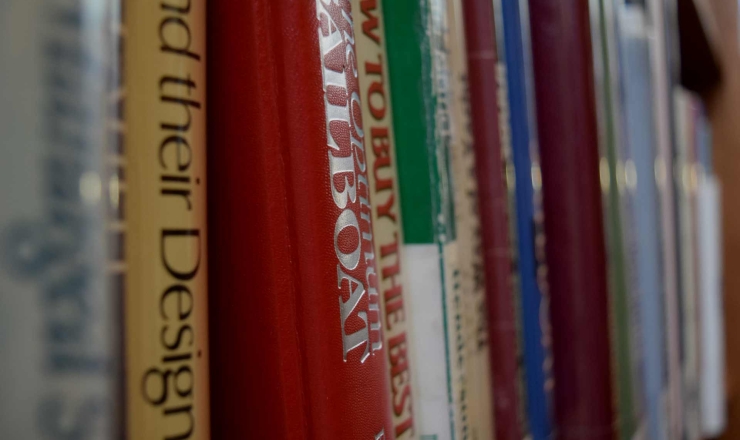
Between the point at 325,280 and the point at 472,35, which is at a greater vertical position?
the point at 472,35

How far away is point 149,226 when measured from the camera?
A: 0.48 ft

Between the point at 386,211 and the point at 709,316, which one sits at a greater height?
the point at 386,211

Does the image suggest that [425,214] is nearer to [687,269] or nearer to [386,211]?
[386,211]

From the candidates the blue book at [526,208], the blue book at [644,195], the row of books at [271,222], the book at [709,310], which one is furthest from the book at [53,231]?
the book at [709,310]

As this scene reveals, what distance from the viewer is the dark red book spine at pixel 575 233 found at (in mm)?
373

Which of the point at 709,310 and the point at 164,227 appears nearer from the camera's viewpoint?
the point at 164,227

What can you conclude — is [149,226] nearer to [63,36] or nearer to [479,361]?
[63,36]

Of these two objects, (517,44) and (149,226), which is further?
(517,44)

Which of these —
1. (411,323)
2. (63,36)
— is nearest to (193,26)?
(63,36)

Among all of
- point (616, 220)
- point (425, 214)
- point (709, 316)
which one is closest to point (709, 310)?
point (709, 316)

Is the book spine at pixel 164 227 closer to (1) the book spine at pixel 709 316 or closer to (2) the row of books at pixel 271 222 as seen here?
(2) the row of books at pixel 271 222

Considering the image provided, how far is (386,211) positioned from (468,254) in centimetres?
6

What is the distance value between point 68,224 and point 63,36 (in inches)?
1.7

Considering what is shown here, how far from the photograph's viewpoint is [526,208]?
0.33 meters
